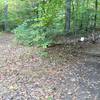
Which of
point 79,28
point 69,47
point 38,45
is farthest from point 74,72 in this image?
point 79,28

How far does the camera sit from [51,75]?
7.82m

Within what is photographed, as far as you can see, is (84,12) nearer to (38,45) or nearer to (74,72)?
(38,45)

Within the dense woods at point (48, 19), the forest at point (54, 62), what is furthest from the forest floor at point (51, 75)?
the dense woods at point (48, 19)

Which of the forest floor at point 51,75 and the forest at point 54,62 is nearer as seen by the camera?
the forest floor at point 51,75

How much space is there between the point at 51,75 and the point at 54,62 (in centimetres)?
157

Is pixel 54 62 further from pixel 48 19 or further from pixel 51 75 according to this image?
pixel 48 19

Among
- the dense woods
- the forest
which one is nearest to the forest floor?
the forest

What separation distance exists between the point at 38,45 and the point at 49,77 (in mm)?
5120

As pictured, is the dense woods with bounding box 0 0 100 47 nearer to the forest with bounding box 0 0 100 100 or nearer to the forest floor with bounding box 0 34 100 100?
the forest with bounding box 0 0 100 100

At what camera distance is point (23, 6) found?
79.8 ft

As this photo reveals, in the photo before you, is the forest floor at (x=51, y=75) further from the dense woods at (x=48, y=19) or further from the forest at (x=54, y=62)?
the dense woods at (x=48, y=19)

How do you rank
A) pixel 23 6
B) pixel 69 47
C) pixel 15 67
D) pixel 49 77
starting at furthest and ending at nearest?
pixel 23 6, pixel 69 47, pixel 15 67, pixel 49 77

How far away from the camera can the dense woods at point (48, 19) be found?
1253 centimetres

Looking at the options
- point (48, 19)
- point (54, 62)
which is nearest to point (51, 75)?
point (54, 62)
